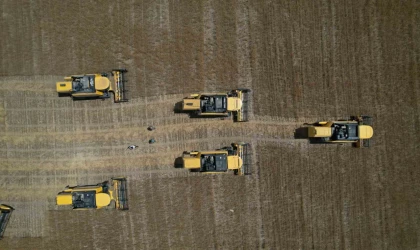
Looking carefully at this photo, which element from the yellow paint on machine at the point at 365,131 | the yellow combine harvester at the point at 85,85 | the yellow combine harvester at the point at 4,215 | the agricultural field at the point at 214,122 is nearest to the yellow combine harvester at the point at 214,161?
the agricultural field at the point at 214,122

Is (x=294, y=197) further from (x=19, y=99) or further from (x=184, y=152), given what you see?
(x=19, y=99)

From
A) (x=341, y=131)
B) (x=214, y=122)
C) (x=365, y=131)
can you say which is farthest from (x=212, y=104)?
(x=365, y=131)

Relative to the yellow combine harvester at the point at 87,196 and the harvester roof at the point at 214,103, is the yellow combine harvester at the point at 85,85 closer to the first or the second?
the yellow combine harvester at the point at 87,196

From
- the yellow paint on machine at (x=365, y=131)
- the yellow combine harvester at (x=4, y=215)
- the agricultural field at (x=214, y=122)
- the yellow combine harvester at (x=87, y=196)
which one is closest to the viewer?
the yellow combine harvester at (x=87, y=196)

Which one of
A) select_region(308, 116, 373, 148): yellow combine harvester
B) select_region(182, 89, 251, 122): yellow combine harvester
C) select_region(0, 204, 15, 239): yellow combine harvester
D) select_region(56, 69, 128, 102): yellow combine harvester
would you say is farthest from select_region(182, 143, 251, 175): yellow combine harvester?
select_region(0, 204, 15, 239): yellow combine harvester

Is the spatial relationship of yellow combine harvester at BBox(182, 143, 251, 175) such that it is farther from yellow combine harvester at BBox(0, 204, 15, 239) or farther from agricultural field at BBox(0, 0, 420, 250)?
yellow combine harvester at BBox(0, 204, 15, 239)
